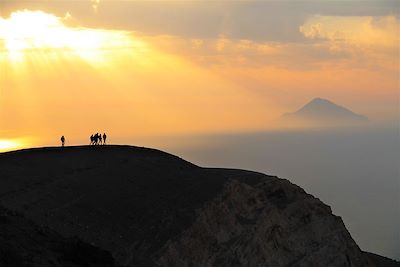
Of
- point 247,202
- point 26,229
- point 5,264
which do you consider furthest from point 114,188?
point 5,264

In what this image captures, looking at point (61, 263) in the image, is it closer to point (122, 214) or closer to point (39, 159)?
point (122, 214)

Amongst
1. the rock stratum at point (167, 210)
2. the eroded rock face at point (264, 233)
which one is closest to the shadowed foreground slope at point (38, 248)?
the rock stratum at point (167, 210)

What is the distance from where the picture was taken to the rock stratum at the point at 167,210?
109ft

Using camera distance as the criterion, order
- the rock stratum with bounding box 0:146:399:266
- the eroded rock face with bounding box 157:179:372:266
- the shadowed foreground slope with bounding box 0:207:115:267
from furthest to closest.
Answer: the eroded rock face with bounding box 157:179:372:266 < the rock stratum with bounding box 0:146:399:266 < the shadowed foreground slope with bounding box 0:207:115:267

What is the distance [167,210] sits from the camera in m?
36.7

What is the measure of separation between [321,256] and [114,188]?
52.5 ft

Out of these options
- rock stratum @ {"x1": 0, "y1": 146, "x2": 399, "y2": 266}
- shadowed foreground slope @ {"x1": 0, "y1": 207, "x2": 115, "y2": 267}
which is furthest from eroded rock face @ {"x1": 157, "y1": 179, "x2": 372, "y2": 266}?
shadowed foreground slope @ {"x1": 0, "y1": 207, "x2": 115, "y2": 267}

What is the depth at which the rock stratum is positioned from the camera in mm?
33375

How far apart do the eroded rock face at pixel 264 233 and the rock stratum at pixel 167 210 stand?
73 millimetres

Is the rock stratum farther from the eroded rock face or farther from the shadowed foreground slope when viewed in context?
the shadowed foreground slope

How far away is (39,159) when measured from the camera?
47.2 m

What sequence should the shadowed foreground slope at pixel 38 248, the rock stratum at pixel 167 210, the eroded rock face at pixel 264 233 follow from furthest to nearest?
the eroded rock face at pixel 264 233 → the rock stratum at pixel 167 210 → the shadowed foreground slope at pixel 38 248

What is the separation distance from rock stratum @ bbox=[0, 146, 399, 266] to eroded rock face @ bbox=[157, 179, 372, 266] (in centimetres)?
7

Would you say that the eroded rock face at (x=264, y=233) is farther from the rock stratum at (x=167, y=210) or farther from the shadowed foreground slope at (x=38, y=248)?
the shadowed foreground slope at (x=38, y=248)
